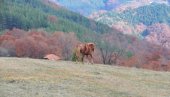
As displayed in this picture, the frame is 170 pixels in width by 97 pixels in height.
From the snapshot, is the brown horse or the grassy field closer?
the grassy field

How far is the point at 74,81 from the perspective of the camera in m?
16.2

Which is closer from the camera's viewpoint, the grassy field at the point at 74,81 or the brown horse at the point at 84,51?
the grassy field at the point at 74,81

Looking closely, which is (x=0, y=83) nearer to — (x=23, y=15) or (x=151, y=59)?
(x=151, y=59)

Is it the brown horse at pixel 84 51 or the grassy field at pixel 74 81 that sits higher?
the brown horse at pixel 84 51

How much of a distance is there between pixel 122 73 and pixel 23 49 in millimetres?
75493

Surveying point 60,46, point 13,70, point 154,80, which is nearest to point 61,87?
point 13,70

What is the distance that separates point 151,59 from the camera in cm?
9169

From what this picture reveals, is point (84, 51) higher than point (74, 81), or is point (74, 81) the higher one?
point (84, 51)

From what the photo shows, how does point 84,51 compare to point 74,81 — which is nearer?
point 74,81

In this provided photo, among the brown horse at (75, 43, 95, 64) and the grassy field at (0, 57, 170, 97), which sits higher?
the brown horse at (75, 43, 95, 64)

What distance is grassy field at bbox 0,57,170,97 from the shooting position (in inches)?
556

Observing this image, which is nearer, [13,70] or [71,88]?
[71,88]

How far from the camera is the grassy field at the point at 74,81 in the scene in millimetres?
14125

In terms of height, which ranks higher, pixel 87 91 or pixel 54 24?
pixel 54 24
